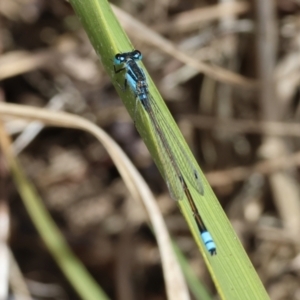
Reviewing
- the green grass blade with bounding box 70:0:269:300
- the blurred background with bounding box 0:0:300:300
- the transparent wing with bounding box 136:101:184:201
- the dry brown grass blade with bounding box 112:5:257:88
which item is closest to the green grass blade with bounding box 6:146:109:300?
the blurred background with bounding box 0:0:300:300

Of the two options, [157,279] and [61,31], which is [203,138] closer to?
[157,279]

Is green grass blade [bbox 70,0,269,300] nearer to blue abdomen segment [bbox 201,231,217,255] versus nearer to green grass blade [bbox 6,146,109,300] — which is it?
blue abdomen segment [bbox 201,231,217,255]

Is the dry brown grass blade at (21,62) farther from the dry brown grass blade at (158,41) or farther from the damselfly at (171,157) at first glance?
the damselfly at (171,157)

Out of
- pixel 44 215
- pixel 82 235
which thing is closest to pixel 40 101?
pixel 82 235

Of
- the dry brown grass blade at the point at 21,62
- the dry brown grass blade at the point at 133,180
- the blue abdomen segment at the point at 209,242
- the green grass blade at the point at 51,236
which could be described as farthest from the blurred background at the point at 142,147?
the blue abdomen segment at the point at 209,242

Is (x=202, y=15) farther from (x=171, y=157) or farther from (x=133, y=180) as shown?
(x=171, y=157)
